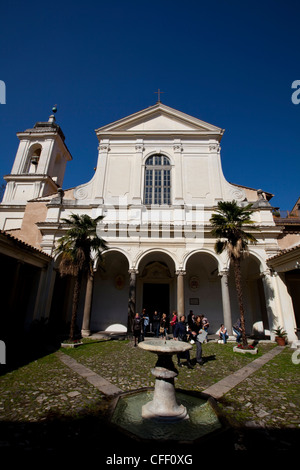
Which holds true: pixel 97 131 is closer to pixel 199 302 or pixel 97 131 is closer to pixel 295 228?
pixel 199 302

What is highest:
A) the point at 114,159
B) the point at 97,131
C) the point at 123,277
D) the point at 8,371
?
the point at 97,131

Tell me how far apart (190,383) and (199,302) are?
10814mm

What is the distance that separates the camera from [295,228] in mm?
17141

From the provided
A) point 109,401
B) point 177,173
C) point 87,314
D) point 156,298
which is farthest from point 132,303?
point 177,173

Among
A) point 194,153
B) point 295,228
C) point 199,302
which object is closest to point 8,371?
point 199,302

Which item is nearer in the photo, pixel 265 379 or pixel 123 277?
pixel 265 379

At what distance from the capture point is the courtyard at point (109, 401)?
9.86 ft

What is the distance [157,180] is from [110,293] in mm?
9569

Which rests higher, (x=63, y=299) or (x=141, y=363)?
(x=63, y=299)

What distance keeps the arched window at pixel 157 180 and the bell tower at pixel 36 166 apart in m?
10.6

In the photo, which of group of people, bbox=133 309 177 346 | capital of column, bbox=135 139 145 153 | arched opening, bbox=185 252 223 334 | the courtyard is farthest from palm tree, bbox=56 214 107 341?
capital of column, bbox=135 139 145 153

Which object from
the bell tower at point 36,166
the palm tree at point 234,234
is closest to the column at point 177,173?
the palm tree at point 234,234

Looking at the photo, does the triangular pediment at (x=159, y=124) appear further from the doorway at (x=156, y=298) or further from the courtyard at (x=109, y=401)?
the courtyard at (x=109, y=401)

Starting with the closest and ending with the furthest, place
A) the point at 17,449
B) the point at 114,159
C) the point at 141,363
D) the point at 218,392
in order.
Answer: the point at 17,449 < the point at 218,392 < the point at 141,363 < the point at 114,159
